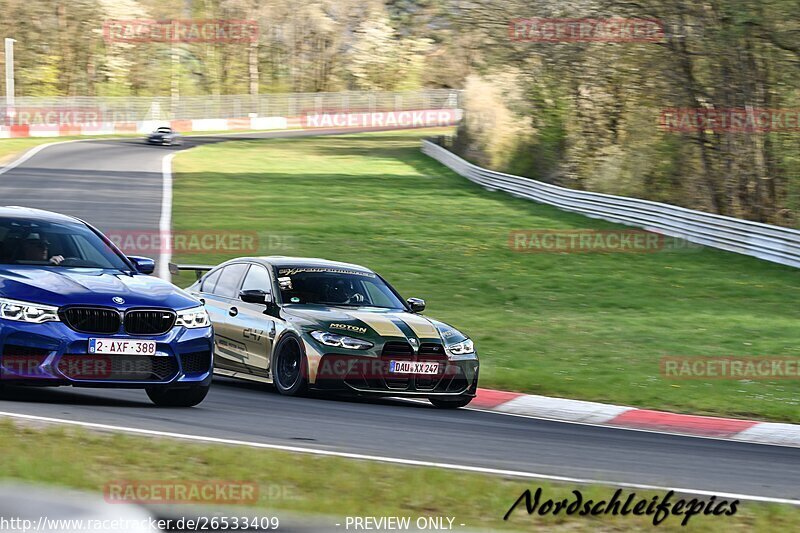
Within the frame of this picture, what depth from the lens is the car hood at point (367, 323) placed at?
1150 centimetres

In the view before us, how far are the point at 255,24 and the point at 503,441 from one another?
90744 millimetres

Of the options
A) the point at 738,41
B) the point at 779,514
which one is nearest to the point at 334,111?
the point at 738,41

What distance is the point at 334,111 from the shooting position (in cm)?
8512

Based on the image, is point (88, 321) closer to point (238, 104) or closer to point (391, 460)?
point (391, 460)

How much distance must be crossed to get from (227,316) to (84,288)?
137 inches

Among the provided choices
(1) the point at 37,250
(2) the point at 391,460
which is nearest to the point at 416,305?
(1) the point at 37,250

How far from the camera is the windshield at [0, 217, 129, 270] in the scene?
9891 mm

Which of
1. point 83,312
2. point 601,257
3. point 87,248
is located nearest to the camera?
point 83,312

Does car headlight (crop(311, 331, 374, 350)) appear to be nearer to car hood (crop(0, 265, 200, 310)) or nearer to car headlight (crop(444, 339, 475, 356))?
car headlight (crop(444, 339, 475, 356))

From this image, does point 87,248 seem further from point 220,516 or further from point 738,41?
point 738,41

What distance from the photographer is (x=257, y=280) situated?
12.7 meters

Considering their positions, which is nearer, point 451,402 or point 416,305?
point 451,402

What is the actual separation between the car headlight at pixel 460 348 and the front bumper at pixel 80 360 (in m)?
2.90

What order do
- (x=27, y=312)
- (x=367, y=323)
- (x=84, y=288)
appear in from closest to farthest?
(x=27, y=312), (x=84, y=288), (x=367, y=323)
